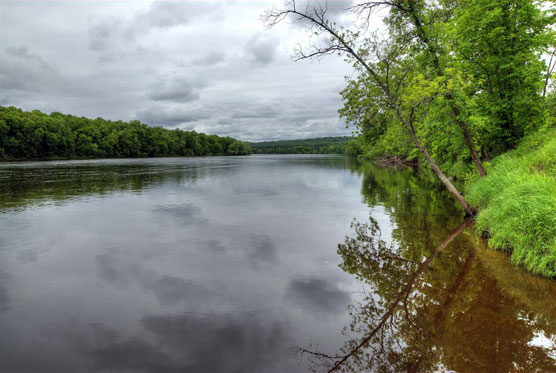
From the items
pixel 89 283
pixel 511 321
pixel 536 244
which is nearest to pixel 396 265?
pixel 511 321

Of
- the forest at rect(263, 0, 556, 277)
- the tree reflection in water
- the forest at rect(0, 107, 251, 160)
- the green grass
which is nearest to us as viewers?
the tree reflection in water

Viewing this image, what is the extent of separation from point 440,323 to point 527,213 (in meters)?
5.15

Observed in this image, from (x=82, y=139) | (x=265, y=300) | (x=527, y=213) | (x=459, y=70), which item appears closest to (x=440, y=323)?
(x=265, y=300)

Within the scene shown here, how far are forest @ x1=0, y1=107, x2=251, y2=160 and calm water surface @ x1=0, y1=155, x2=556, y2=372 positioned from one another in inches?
3706

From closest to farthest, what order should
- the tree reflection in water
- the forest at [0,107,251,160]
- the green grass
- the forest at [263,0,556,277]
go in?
the tree reflection in water → the green grass → the forest at [263,0,556,277] → the forest at [0,107,251,160]

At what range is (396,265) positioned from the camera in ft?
27.3

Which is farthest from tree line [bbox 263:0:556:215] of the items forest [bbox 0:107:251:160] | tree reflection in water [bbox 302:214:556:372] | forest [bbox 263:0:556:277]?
forest [bbox 0:107:251:160]

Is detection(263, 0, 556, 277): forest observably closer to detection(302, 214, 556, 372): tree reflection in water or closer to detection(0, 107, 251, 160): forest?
detection(302, 214, 556, 372): tree reflection in water

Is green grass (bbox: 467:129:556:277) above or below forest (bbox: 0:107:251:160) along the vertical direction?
below

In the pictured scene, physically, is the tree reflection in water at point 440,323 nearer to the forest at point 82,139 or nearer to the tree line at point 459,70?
the tree line at point 459,70

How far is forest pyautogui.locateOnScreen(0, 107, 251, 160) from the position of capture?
8368cm

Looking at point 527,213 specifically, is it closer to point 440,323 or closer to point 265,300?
point 440,323

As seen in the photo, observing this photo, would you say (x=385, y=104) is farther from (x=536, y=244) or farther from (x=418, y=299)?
(x=418, y=299)

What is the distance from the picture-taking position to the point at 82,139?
102 m
